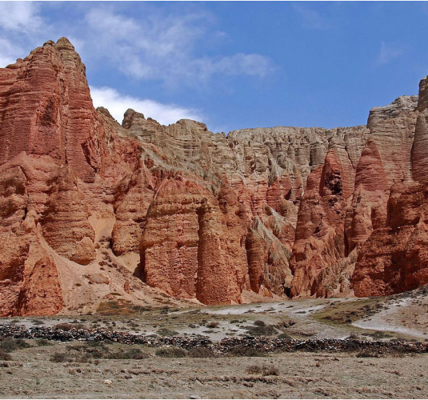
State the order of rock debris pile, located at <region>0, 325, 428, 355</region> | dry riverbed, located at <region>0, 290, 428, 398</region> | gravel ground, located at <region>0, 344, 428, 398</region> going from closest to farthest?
gravel ground, located at <region>0, 344, 428, 398</region> < dry riverbed, located at <region>0, 290, 428, 398</region> < rock debris pile, located at <region>0, 325, 428, 355</region>

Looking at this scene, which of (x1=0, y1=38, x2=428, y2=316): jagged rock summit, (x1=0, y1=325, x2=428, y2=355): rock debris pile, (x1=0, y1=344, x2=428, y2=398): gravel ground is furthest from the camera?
(x1=0, y1=38, x2=428, y2=316): jagged rock summit

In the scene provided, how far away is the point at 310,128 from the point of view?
563 ft

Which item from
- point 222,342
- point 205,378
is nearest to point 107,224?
point 222,342

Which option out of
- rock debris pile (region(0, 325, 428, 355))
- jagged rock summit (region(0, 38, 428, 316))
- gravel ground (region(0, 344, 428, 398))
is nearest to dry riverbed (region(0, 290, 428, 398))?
gravel ground (region(0, 344, 428, 398))

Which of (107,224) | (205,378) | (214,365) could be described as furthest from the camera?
(107,224)

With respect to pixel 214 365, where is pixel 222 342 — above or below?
above

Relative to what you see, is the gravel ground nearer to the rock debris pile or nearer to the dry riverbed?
the dry riverbed

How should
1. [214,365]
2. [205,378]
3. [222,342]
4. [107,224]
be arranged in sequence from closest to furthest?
[205,378] → [214,365] → [222,342] → [107,224]

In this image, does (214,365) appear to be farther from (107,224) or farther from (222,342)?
(107,224)

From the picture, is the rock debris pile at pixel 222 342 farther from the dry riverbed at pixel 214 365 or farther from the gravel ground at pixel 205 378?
the gravel ground at pixel 205 378

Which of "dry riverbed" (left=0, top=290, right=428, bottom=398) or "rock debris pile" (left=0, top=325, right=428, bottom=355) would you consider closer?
"dry riverbed" (left=0, top=290, right=428, bottom=398)

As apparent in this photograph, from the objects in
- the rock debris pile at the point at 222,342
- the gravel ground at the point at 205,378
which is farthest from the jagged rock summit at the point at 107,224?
the gravel ground at the point at 205,378

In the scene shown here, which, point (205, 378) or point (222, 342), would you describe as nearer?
point (205, 378)

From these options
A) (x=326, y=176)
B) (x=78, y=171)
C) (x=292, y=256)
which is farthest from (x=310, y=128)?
(x=78, y=171)
